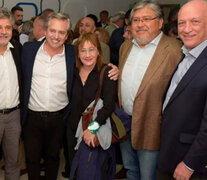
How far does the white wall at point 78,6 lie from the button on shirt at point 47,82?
4936 mm

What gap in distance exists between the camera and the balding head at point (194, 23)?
163 cm

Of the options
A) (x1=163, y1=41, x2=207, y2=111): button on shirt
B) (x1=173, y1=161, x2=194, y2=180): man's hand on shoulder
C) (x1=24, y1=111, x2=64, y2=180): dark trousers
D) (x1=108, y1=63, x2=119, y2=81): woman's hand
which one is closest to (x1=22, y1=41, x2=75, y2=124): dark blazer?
(x1=24, y1=111, x2=64, y2=180): dark trousers

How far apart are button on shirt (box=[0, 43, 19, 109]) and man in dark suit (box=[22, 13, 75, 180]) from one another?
0.10 m

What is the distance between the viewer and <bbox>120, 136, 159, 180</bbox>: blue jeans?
6.70ft

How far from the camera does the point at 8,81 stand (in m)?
2.13

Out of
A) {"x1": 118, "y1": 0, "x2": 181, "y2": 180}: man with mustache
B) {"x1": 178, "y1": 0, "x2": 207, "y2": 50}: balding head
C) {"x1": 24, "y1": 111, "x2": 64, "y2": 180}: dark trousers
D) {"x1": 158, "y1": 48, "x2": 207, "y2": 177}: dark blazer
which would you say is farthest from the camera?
{"x1": 24, "y1": 111, "x2": 64, "y2": 180}: dark trousers

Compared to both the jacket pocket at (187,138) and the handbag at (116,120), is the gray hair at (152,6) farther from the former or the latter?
the jacket pocket at (187,138)

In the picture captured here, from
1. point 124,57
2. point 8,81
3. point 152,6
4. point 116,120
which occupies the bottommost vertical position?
point 116,120

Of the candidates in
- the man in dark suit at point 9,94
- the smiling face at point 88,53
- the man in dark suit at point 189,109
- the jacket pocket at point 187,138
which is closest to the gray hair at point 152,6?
the man in dark suit at point 189,109

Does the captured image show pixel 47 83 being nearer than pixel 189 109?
No

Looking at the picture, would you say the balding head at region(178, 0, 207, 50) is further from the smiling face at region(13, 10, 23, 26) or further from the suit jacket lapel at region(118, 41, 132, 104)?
the smiling face at region(13, 10, 23, 26)

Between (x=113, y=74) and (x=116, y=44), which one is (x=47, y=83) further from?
(x=116, y=44)

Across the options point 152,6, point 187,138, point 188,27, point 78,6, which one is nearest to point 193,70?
point 188,27

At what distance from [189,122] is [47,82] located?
1.21m
